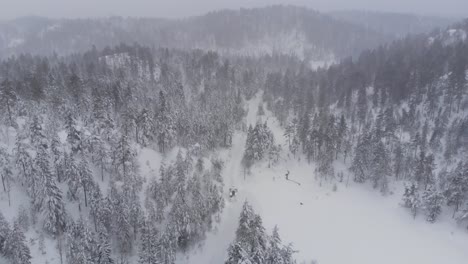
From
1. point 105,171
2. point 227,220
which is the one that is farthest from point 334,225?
point 105,171

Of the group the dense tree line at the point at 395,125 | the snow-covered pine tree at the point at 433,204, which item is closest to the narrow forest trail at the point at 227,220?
the dense tree line at the point at 395,125

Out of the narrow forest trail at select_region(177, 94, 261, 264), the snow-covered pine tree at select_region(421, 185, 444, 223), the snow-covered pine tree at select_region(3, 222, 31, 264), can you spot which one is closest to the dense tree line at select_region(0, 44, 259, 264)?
the snow-covered pine tree at select_region(3, 222, 31, 264)

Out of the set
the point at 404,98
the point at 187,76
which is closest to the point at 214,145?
the point at 187,76

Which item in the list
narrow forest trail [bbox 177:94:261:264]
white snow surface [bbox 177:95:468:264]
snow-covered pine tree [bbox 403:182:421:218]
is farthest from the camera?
snow-covered pine tree [bbox 403:182:421:218]

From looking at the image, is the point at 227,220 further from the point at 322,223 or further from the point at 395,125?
the point at 395,125

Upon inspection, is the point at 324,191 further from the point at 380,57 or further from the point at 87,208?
the point at 380,57

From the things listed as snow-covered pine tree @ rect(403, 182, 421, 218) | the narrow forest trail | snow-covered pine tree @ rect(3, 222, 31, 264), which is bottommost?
the narrow forest trail

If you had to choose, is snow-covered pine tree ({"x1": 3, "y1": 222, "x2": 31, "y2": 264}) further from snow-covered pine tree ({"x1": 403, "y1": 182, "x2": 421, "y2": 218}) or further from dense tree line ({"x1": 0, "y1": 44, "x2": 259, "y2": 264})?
snow-covered pine tree ({"x1": 403, "y1": 182, "x2": 421, "y2": 218})

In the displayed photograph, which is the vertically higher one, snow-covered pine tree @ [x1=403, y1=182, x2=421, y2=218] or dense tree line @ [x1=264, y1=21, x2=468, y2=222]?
dense tree line @ [x1=264, y1=21, x2=468, y2=222]
